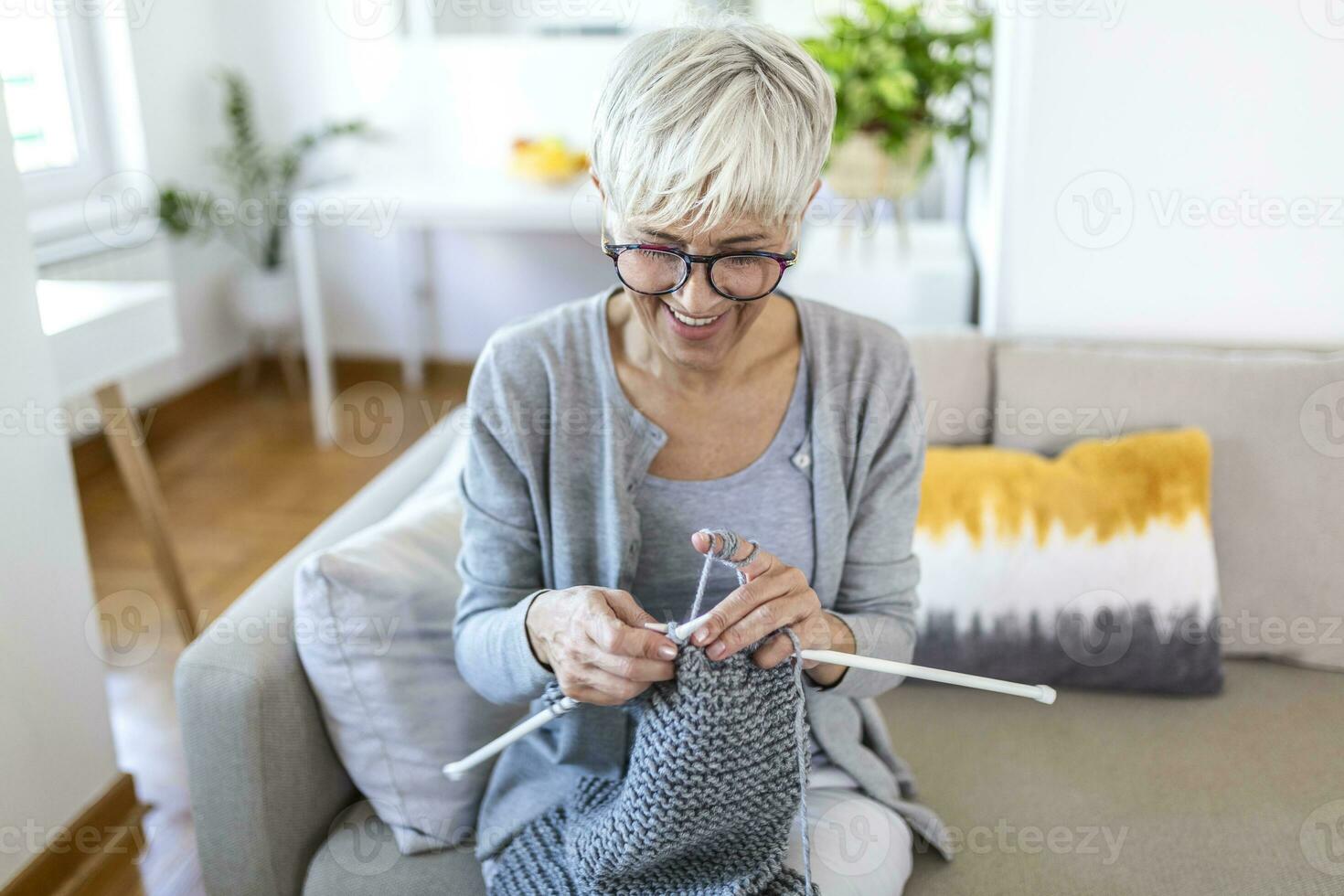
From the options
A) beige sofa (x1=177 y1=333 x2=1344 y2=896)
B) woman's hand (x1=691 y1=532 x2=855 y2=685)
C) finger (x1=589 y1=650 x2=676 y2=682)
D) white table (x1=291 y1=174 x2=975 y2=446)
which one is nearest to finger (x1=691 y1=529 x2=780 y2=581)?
woman's hand (x1=691 y1=532 x2=855 y2=685)

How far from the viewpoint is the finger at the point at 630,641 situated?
0.94 metres

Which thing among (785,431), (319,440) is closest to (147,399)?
(319,440)

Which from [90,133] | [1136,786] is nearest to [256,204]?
[90,133]

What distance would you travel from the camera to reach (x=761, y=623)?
96 centimetres

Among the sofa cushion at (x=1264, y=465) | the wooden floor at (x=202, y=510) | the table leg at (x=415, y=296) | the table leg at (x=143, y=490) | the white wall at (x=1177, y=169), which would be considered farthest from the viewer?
the table leg at (x=415, y=296)

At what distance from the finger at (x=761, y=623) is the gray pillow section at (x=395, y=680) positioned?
415 millimetres

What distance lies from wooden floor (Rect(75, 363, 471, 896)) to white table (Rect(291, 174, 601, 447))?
21 centimetres

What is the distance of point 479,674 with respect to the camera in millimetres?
1120

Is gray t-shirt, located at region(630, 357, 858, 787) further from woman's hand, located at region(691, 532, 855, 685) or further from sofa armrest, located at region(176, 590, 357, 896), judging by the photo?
sofa armrest, located at region(176, 590, 357, 896)

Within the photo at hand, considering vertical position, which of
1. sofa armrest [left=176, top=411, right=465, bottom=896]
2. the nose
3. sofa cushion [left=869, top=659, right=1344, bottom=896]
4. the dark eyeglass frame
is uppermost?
the dark eyeglass frame

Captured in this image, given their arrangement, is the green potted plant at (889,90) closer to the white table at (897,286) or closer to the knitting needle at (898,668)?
the white table at (897,286)

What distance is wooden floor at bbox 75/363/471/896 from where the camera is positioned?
1839 millimetres

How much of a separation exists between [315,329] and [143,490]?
1.33m

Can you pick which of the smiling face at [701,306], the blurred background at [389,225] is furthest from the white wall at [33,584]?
the smiling face at [701,306]
